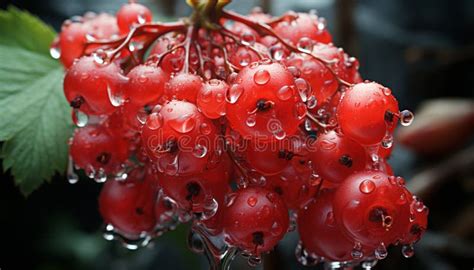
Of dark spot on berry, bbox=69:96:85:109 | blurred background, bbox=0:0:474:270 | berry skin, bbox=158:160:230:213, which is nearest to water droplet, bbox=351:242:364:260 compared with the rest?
berry skin, bbox=158:160:230:213

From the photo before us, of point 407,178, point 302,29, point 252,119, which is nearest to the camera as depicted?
point 252,119

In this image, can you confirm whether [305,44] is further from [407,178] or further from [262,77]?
[407,178]

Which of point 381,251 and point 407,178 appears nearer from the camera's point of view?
point 381,251

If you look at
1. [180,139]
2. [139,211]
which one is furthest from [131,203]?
[180,139]

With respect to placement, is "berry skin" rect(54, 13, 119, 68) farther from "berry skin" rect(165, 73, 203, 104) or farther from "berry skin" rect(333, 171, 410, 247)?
"berry skin" rect(333, 171, 410, 247)

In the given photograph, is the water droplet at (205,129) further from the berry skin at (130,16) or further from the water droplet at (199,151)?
the berry skin at (130,16)

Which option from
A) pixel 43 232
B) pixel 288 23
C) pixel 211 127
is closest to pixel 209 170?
pixel 211 127
